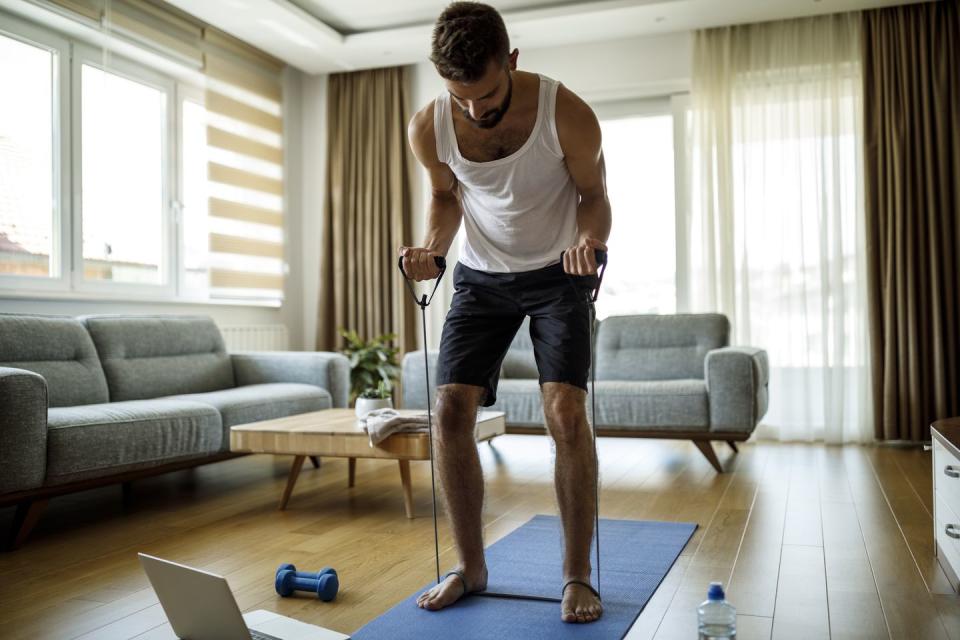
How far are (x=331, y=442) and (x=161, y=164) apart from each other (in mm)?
2578

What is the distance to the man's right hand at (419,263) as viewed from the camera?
6.50 ft

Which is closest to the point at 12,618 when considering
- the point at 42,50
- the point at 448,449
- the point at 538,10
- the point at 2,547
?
the point at 2,547

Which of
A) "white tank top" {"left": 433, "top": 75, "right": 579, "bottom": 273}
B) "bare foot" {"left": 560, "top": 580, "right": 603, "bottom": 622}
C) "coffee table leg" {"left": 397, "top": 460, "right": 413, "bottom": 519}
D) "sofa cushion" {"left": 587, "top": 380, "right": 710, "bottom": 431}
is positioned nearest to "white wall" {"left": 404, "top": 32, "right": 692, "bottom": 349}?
"sofa cushion" {"left": 587, "top": 380, "right": 710, "bottom": 431}

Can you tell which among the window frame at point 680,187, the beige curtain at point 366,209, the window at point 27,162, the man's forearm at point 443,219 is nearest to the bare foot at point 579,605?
the man's forearm at point 443,219

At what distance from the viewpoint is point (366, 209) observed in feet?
18.9

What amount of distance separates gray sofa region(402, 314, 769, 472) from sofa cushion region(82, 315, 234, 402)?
979 millimetres

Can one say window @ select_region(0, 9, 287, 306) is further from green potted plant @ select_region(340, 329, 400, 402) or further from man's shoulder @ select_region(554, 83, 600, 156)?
man's shoulder @ select_region(554, 83, 600, 156)

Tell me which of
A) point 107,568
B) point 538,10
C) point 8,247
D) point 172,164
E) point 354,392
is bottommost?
point 107,568

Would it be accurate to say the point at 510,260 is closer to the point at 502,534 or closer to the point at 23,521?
the point at 502,534

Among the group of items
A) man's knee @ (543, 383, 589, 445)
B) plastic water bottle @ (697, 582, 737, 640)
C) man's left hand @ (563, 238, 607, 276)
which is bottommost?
plastic water bottle @ (697, 582, 737, 640)

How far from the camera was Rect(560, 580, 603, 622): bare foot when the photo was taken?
1.80 metres

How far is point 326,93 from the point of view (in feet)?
19.6

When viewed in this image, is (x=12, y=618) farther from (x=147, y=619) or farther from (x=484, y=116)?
(x=484, y=116)

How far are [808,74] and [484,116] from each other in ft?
12.0
